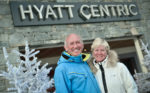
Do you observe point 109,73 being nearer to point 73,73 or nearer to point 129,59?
point 73,73

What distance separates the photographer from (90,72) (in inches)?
106

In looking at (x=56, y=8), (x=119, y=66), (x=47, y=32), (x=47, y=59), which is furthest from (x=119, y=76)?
(x=47, y=59)

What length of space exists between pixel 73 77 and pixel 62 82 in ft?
0.50

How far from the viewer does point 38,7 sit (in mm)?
5797

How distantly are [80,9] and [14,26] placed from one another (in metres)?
2.07

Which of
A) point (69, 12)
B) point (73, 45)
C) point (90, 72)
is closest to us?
point (73, 45)

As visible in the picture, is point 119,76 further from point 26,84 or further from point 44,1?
point 44,1

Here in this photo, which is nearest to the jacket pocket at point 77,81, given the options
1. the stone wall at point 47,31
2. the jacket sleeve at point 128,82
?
the jacket sleeve at point 128,82

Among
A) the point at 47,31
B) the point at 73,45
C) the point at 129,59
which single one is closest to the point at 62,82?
the point at 73,45

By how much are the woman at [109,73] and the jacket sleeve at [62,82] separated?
1.78 feet

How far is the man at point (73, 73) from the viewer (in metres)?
2.38

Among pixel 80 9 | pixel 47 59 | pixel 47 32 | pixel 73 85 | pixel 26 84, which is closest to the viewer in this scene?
pixel 73 85

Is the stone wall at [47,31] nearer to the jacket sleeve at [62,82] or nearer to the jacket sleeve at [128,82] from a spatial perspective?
the jacket sleeve at [62,82]

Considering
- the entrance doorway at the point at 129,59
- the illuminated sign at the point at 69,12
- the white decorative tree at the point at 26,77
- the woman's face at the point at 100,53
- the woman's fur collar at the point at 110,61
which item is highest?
the illuminated sign at the point at 69,12
